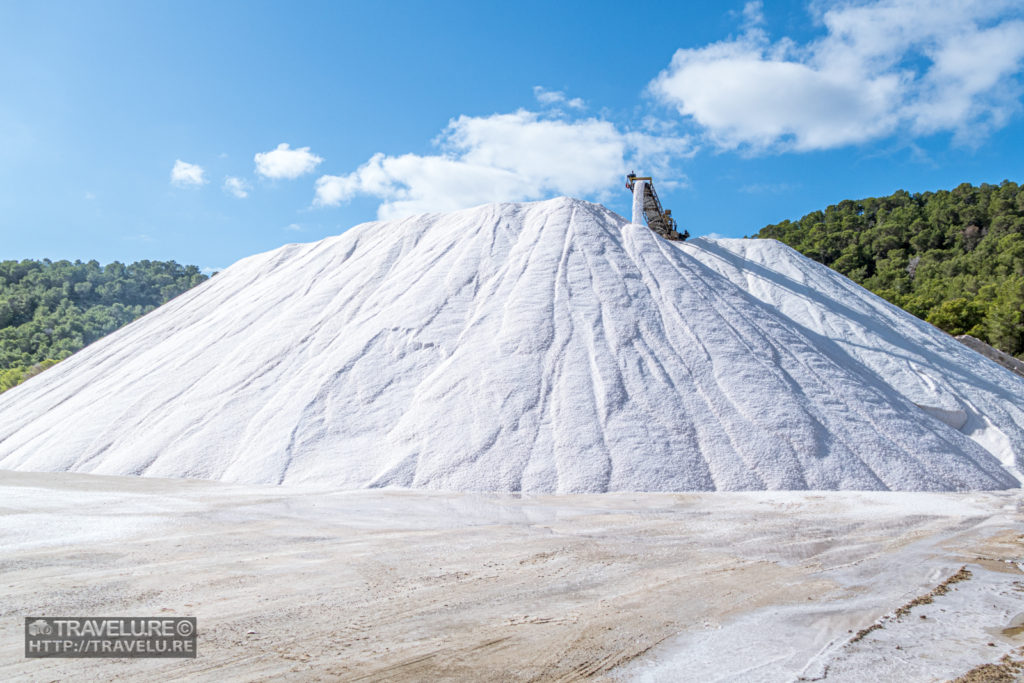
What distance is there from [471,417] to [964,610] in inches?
246

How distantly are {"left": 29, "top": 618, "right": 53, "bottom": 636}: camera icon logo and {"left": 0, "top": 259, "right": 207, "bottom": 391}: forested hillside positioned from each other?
3772 centimetres

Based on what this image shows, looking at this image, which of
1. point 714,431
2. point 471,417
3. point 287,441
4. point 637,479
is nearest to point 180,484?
point 287,441

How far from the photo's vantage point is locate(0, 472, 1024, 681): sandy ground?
3.07 meters

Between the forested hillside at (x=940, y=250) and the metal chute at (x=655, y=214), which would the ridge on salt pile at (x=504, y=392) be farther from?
the forested hillside at (x=940, y=250)

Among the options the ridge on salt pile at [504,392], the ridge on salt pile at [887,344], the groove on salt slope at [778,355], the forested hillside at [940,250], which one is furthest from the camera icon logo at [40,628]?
the forested hillside at [940,250]

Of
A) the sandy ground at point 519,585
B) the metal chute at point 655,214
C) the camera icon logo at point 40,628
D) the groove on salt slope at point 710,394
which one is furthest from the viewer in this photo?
the metal chute at point 655,214

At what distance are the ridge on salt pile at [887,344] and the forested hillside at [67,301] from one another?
35.6m

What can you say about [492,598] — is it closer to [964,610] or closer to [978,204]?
[964,610]

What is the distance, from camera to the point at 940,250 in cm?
4350

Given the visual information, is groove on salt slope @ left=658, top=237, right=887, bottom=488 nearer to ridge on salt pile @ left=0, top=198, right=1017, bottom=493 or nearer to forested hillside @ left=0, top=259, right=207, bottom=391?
ridge on salt pile @ left=0, top=198, right=1017, bottom=493

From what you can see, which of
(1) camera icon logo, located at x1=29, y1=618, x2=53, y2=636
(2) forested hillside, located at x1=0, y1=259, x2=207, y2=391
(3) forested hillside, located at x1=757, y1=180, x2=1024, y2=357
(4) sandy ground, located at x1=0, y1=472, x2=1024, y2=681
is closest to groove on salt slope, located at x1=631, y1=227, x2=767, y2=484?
(4) sandy ground, located at x1=0, y1=472, x2=1024, y2=681

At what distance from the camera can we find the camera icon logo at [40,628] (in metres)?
3.32

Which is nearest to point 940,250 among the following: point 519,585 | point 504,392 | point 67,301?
point 504,392

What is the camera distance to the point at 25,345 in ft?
151
